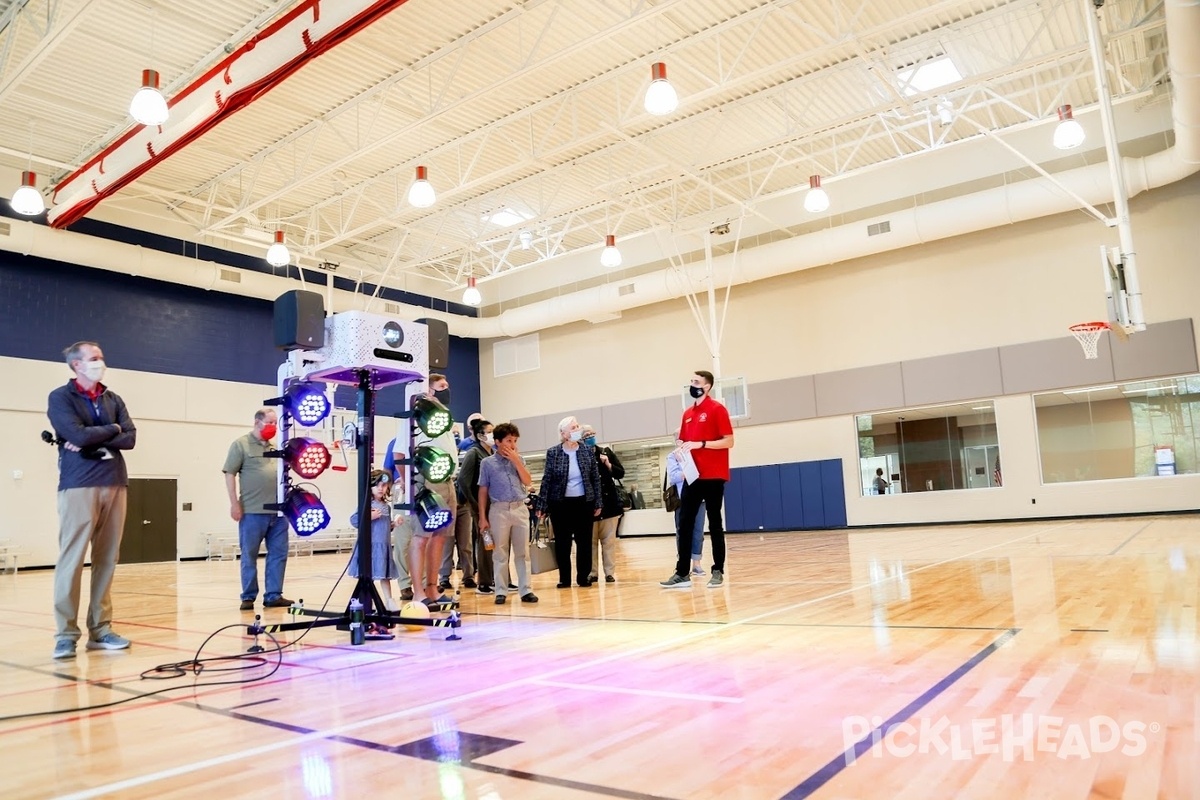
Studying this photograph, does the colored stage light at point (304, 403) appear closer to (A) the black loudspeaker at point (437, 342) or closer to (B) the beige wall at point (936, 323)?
(A) the black loudspeaker at point (437, 342)

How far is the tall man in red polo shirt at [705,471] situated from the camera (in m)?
6.40

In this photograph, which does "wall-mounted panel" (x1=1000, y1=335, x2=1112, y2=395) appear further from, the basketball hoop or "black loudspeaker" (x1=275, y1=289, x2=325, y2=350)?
"black loudspeaker" (x1=275, y1=289, x2=325, y2=350)

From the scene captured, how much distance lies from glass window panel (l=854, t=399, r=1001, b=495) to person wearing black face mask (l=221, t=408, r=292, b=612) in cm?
1312

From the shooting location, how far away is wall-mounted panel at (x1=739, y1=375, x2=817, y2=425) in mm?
17750

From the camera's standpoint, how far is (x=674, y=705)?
268 centimetres

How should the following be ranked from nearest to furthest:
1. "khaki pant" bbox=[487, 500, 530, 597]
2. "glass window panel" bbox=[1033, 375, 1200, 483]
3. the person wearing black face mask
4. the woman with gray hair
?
"khaki pant" bbox=[487, 500, 530, 597]
the person wearing black face mask
the woman with gray hair
"glass window panel" bbox=[1033, 375, 1200, 483]

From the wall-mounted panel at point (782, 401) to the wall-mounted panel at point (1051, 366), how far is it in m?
3.92

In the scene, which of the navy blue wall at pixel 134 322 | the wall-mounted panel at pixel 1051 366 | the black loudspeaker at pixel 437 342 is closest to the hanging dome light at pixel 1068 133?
the wall-mounted panel at pixel 1051 366

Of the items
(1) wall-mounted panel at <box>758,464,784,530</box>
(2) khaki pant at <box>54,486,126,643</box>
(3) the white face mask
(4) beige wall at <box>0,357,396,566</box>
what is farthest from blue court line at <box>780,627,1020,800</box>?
(4) beige wall at <box>0,357,396,566</box>

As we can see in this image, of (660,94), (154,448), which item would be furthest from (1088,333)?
(154,448)

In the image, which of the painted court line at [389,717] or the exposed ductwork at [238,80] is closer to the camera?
the painted court line at [389,717]

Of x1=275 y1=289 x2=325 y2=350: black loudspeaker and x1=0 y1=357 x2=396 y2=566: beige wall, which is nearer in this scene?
x1=275 y1=289 x2=325 y2=350: black loudspeaker

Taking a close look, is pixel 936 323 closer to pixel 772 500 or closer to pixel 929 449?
pixel 929 449

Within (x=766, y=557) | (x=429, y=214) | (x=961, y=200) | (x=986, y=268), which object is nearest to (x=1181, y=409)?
(x=986, y=268)
